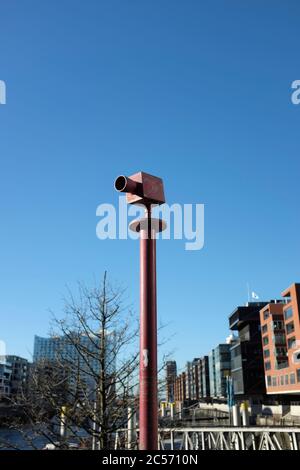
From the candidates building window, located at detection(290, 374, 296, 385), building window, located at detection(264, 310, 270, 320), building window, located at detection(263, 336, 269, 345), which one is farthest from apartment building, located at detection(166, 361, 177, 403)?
building window, located at detection(263, 336, 269, 345)

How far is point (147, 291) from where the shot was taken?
459cm

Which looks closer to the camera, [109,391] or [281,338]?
[109,391]

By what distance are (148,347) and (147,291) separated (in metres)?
0.58

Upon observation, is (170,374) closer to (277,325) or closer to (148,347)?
(148,347)

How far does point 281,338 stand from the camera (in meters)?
59.0

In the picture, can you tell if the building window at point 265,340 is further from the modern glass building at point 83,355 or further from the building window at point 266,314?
the modern glass building at point 83,355

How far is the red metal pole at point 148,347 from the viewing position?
166 inches

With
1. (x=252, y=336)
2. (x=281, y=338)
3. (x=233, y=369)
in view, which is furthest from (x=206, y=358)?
(x=281, y=338)

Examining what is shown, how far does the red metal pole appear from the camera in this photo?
4.22 metres

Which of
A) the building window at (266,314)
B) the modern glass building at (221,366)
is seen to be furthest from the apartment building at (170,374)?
the modern glass building at (221,366)
